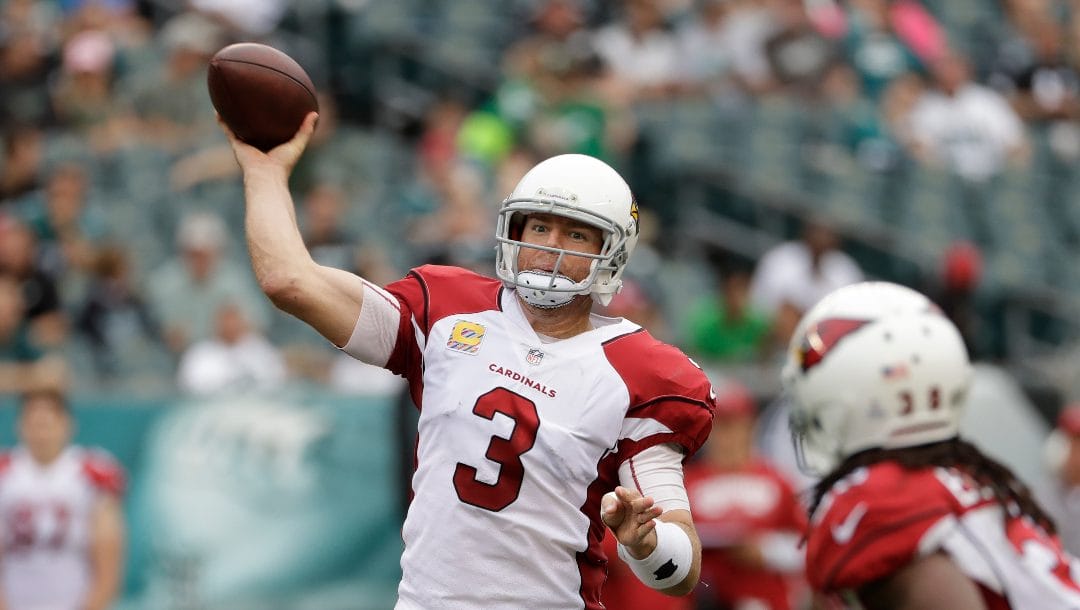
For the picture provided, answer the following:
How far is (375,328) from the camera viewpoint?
12.2ft

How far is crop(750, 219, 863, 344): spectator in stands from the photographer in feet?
33.3

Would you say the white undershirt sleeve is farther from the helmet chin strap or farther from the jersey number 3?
the helmet chin strap

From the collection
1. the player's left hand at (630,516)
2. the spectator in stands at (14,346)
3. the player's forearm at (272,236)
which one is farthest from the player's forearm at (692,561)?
the spectator in stands at (14,346)

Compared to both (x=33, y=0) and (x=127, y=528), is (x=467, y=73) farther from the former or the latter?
(x=127, y=528)

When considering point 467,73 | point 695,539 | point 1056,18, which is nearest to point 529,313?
point 695,539

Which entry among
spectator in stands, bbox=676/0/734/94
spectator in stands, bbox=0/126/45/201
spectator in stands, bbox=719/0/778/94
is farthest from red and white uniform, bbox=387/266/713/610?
spectator in stands, bbox=719/0/778/94

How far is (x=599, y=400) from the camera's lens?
3.71 meters

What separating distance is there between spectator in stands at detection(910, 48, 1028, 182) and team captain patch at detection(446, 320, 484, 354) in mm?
9491

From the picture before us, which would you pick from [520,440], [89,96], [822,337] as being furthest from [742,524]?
[89,96]

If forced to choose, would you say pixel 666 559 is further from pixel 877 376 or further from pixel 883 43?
pixel 883 43

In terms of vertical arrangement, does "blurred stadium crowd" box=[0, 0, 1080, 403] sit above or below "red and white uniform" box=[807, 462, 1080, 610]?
below

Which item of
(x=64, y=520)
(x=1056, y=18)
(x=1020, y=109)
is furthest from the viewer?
(x=1056, y=18)

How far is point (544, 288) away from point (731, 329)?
5.90m

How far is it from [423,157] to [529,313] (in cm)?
725
